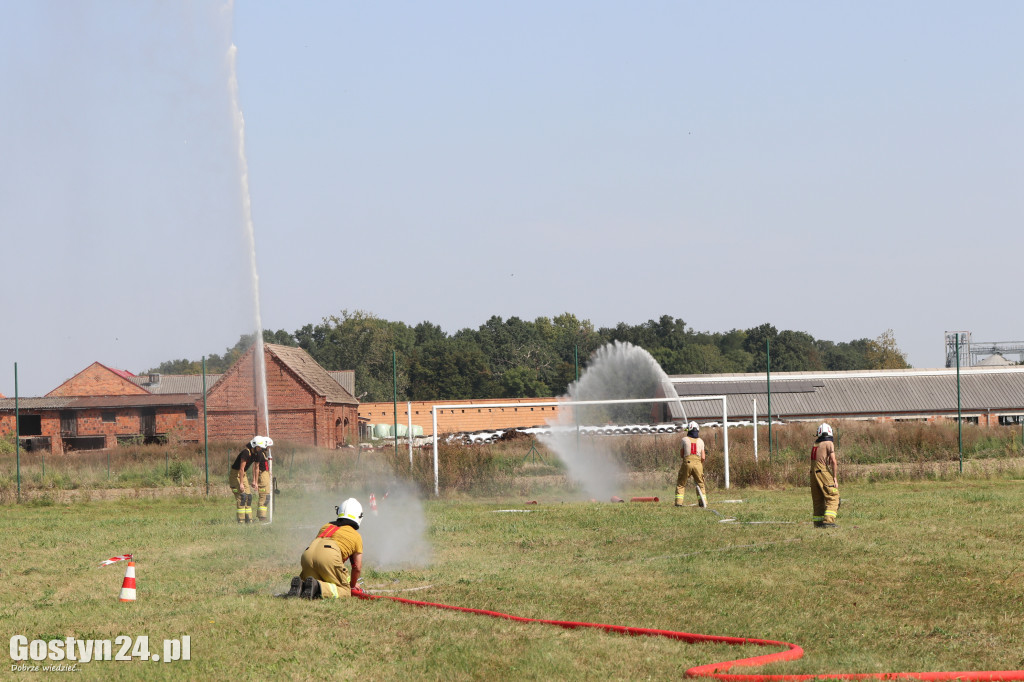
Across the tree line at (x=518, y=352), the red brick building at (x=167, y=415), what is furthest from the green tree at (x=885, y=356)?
the red brick building at (x=167, y=415)

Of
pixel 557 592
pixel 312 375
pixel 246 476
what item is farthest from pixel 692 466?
pixel 312 375

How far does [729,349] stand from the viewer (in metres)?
127

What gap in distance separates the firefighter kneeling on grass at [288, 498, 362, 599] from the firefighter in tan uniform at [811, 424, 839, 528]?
Answer: 8.86 metres

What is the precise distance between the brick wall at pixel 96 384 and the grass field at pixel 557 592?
6172 cm

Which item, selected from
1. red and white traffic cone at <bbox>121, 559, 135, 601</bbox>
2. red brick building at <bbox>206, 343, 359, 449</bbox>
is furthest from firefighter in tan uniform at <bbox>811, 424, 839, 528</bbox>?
red brick building at <bbox>206, 343, 359, 449</bbox>

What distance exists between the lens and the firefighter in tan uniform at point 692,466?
21.7 metres

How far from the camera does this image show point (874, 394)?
230 ft

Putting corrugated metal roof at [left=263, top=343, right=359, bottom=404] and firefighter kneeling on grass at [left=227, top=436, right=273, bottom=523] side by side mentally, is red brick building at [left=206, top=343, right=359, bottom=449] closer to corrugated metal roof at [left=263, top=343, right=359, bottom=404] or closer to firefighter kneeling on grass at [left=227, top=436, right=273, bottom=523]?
corrugated metal roof at [left=263, top=343, right=359, bottom=404]

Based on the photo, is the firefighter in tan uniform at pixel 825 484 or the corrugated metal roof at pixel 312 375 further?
the corrugated metal roof at pixel 312 375

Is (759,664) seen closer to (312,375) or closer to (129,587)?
(129,587)

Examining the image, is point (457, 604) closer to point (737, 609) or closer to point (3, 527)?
point (737, 609)

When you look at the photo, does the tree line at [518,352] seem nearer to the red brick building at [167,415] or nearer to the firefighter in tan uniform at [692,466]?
the red brick building at [167,415]

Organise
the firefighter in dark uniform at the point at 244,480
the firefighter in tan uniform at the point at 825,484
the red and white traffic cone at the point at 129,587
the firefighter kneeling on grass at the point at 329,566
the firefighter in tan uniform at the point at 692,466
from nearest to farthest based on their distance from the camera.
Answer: the firefighter kneeling on grass at the point at 329,566
the red and white traffic cone at the point at 129,587
the firefighter in tan uniform at the point at 825,484
the firefighter in dark uniform at the point at 244,480
the firefighter in tan uniform at the point at 692,466

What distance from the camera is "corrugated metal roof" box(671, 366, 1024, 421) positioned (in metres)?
66.8
